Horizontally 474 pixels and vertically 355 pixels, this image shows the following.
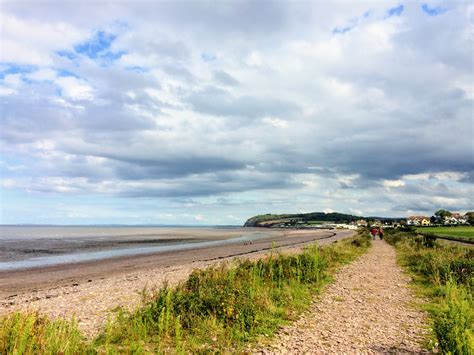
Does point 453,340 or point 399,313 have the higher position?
point 453,340

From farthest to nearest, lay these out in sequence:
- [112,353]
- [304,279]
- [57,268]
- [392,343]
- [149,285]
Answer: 1. [57,268]
2. [149,285]
3. [304,279]
4. [392,343]
5. [112,353]

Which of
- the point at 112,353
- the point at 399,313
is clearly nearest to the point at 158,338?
the point at 112,353

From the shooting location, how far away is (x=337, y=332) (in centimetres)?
966

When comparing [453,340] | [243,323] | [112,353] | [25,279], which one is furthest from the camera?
[25,279]

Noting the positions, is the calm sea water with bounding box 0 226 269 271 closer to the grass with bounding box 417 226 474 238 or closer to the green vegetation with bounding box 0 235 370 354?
the green vegetation with bounding box 0 235 370 354

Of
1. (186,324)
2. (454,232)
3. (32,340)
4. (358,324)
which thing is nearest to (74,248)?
(186,324)

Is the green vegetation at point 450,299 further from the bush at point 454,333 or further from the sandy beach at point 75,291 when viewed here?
the sandy beach at point 75,291

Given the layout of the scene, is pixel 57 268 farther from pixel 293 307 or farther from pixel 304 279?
pixel 293 307

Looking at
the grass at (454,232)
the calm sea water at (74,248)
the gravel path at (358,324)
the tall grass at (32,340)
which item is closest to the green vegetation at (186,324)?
the tall grass at (32,340)

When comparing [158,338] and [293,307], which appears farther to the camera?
[293,307]

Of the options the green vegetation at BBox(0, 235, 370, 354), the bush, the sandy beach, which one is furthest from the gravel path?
the sandy beach

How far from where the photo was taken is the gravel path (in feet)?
28.1

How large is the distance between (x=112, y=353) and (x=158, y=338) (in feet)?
6.02

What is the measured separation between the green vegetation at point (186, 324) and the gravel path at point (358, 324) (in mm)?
659
